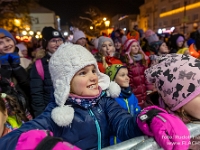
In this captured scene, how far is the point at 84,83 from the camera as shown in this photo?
1756 millimetres

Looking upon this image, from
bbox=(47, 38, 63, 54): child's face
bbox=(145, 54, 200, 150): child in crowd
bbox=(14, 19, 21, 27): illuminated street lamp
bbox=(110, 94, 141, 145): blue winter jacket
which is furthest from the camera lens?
bbox=(14, 19, 21, 27): illuminated street lamp

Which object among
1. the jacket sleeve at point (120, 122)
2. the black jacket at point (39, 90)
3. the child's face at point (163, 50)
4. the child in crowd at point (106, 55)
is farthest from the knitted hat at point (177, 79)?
the child's face at point (163, 50)

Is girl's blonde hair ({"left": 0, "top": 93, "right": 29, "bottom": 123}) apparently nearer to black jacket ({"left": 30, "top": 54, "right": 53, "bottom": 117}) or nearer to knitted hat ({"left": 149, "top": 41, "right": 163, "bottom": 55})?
black jacket ({"left": 30, "top": 54, "right": 53, "bottom": 117})

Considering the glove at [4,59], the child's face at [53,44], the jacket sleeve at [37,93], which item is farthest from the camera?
the child's face at [53,44]

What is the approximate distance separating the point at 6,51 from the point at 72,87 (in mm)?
1828

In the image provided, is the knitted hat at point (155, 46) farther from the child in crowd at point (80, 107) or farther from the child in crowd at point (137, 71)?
the child in crowd at point (80, 107)

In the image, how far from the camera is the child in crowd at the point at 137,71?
4598mm

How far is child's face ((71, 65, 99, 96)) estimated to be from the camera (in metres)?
1.75

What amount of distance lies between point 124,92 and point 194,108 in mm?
1619

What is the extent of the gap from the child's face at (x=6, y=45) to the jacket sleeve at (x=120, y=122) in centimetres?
192

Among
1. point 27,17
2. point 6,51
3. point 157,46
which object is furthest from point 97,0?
point 6,51

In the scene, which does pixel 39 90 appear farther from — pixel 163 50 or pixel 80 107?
pixel 163 50

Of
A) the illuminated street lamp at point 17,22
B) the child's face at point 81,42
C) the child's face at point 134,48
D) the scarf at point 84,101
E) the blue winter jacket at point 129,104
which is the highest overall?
the illuminated street lamp at point 17,22

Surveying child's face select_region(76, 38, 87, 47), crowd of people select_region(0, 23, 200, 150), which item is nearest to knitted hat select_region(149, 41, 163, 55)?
child's face select_region(76, 38, 87, 47)
